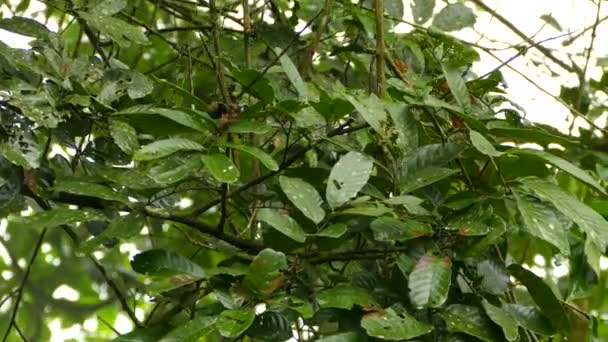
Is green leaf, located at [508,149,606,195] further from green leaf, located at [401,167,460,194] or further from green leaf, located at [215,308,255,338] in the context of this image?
green leaf, located at [215,308,255,338]

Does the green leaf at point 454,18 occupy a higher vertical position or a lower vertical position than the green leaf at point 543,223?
higher

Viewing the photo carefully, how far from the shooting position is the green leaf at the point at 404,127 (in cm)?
93

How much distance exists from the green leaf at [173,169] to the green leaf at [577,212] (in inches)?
11.4

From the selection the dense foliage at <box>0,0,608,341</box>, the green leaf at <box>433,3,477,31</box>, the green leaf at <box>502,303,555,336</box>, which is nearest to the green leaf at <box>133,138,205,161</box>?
the dense foliage at <box>0,0,608,341</box>

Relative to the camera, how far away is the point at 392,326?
80cm

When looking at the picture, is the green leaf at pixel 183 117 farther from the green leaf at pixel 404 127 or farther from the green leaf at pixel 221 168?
the green leaf at pixel 404 127

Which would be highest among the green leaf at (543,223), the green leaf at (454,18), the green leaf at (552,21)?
the green leaf at (454,18)

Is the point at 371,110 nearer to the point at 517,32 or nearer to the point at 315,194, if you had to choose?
the point at 315,194

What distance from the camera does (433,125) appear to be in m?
1.04

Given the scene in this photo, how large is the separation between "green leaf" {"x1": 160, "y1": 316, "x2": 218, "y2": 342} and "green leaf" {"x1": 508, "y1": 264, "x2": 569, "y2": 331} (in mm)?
301

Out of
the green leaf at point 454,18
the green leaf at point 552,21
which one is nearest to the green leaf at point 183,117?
the green leaf at point 454,18

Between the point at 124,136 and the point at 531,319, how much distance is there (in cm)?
41

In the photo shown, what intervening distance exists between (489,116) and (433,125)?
0.21 feet

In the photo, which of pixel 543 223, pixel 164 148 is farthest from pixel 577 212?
pixel 164 148
